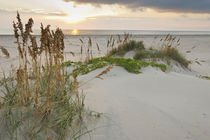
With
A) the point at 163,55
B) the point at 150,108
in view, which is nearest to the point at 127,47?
the point at 163,55

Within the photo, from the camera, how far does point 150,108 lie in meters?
2.38

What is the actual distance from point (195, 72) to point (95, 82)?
5.22 m

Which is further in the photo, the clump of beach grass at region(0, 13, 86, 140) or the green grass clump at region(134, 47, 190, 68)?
the green grass clump at region(134, 47, 190, 68)

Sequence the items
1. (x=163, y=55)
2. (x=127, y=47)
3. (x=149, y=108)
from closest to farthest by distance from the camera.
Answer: (x=149, y=108), (x=163, y=55), (x=127, y=47)

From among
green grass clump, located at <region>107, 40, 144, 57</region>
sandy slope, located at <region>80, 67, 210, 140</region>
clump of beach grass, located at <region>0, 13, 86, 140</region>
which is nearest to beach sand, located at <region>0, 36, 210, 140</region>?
sandy slope, located at <region>80, 67, 210, 140</region>

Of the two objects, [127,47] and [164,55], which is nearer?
[164,55]

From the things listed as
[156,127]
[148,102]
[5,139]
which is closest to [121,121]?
[156,127]

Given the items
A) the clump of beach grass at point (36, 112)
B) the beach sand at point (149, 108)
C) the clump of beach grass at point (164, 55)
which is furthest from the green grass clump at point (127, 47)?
the clump of beach grass at point (36, 112)

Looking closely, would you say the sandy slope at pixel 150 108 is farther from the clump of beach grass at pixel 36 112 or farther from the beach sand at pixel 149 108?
the clump of beach grass at pixel 36 112

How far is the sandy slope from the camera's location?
1.89m

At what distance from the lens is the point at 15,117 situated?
1.68 m

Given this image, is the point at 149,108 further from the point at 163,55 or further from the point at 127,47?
the point at 127,47

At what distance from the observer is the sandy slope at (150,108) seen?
1.89m

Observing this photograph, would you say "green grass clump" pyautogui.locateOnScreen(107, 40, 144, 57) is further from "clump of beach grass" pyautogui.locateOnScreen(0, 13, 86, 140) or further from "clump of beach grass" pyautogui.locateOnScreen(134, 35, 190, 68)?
"clump of beach grass" pyautogui.locateOnScreen(0, 13, 86, 140)
